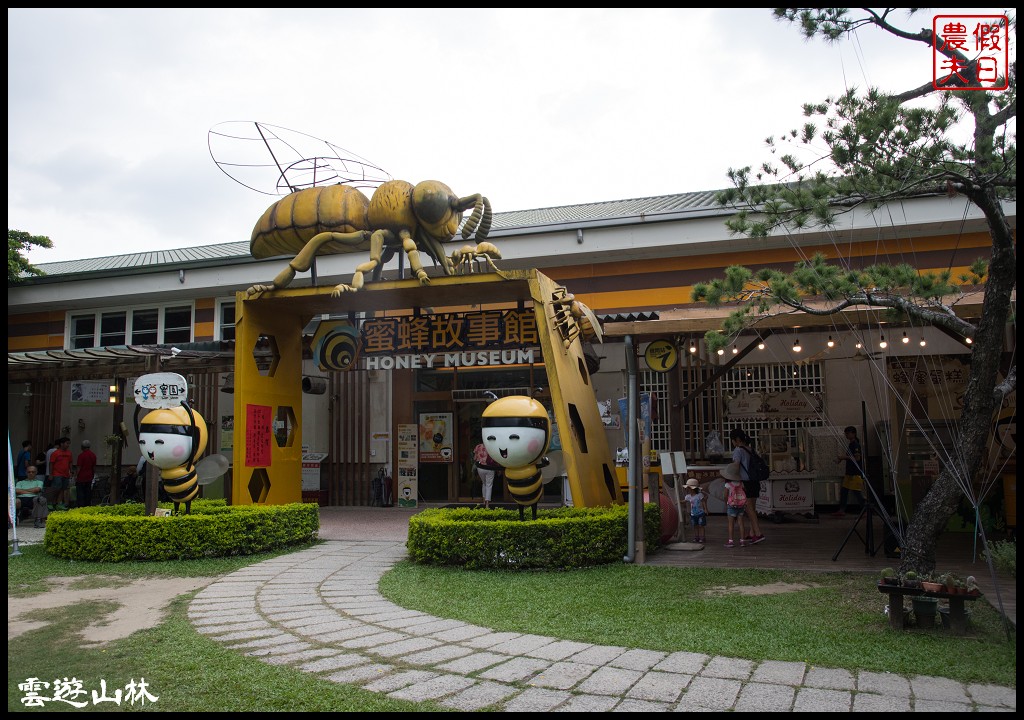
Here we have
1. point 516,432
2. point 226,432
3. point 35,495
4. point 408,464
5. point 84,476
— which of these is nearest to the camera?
point 516,432

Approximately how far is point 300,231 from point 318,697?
900 cm

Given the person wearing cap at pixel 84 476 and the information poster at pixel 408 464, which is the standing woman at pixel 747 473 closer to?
the information poster at pixel 408 464

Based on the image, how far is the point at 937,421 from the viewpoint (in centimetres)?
1309

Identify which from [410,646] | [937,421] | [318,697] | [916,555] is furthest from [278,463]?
[937,421]

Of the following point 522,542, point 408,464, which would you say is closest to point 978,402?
point 522,542

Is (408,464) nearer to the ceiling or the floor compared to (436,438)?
nearer to the floor

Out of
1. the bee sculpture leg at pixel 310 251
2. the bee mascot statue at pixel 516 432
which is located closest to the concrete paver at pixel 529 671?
the bee mascot statue at pixel 516 432

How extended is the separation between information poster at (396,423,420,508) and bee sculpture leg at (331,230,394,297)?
237 inches

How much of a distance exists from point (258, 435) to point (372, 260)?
333 cm

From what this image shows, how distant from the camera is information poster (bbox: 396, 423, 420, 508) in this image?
55.3 ft

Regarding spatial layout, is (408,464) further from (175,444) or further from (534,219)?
(175,444)

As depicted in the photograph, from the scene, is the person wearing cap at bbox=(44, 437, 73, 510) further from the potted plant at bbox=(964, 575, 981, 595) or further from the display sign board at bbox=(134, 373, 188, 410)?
the potted plant at bbox=(964, 575, 981, 595)

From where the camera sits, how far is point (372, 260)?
11.5 metres

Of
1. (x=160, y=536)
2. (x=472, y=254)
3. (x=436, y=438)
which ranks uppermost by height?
(x=472, y=254)
